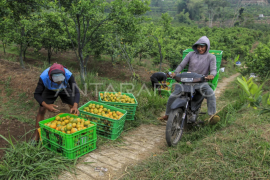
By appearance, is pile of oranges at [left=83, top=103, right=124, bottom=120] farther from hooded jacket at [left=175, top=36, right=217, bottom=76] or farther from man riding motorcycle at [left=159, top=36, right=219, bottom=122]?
hooded jacket at [left=175, top=36, right=217, bottom=76]

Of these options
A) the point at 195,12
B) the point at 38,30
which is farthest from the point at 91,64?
the point at 195,12

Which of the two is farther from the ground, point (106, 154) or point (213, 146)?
point (213, 146)

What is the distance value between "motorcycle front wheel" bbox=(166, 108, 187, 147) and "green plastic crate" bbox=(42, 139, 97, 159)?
1.36 m

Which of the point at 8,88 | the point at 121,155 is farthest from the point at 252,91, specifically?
the point at 8,88

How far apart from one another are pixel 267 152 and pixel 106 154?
2466mm

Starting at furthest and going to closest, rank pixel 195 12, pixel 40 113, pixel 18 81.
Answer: pixel 195 12, pixel 18 81, pixel 40 113

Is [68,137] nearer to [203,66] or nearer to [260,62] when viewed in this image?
[203,66]

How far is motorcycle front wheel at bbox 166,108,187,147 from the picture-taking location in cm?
362

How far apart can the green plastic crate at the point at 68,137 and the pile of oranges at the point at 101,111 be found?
0.82 m

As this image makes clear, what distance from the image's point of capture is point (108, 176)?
9.76 ft

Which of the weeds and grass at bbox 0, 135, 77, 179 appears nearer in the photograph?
grass at bbox 0, 135, 77, 179

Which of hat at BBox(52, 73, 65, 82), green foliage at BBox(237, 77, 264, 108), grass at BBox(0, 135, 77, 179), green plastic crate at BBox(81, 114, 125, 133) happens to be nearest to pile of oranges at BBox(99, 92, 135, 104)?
green plastic crate at BBox(81, 114, 125, 133)

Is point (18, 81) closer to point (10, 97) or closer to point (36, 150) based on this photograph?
point (10, 97)

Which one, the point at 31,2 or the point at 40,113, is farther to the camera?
the point at 31,2
